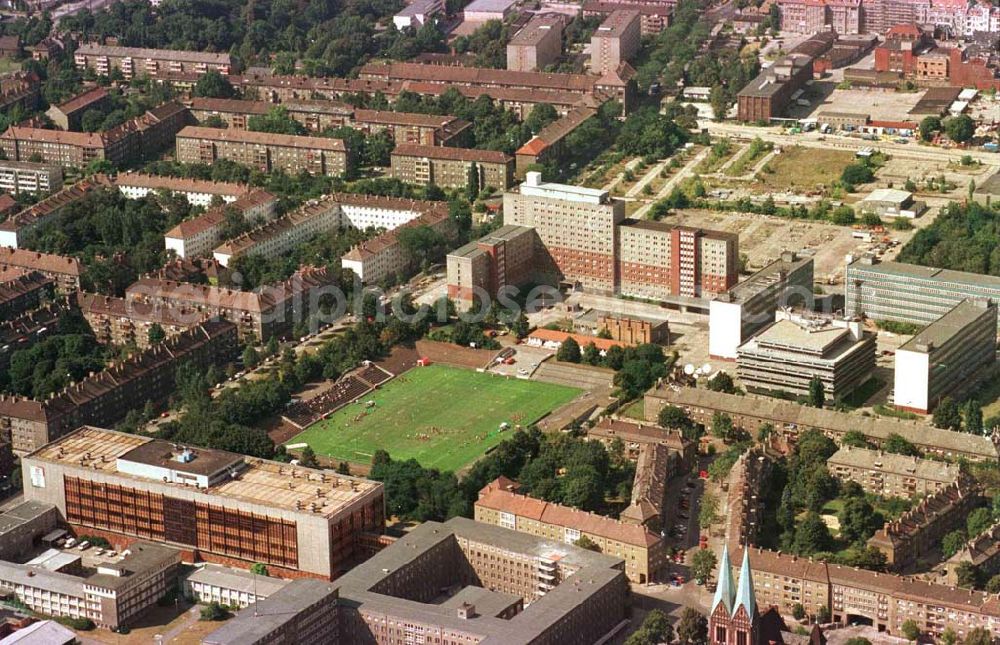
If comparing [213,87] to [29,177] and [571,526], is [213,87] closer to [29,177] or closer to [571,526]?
[29,177]

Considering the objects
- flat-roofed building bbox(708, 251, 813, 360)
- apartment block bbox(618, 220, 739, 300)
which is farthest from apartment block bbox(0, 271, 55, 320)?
flat-roofed building bbox(708, 251, 813, 360)

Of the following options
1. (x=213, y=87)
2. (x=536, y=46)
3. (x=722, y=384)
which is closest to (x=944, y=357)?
(x=722, y=384)

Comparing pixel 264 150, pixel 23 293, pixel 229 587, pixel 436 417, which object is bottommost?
pixel 436 417

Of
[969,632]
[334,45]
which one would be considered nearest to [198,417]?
[969,632]

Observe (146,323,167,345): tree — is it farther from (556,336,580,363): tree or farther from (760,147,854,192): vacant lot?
(760,147,854,192): vacant lot

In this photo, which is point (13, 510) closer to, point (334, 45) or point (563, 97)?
point (563, 97)
